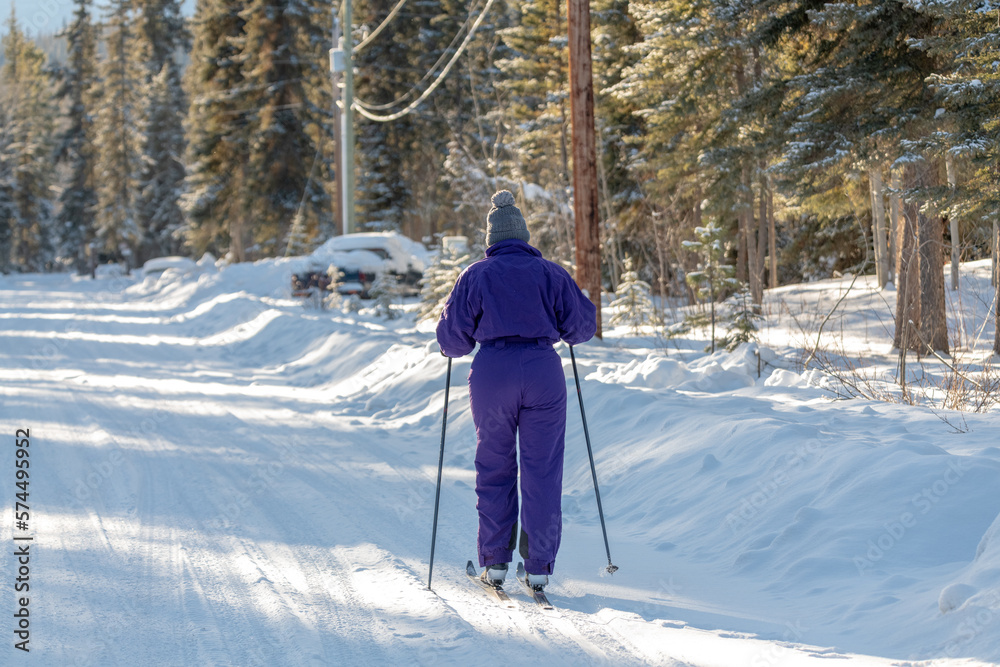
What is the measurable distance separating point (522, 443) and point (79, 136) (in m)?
64.5

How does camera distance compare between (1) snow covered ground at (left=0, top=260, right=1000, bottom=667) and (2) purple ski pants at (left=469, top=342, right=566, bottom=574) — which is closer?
(1) snow covered ground at (left=0, top=260, right=1000, bottom=667)

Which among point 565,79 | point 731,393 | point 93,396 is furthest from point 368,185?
point 731,393

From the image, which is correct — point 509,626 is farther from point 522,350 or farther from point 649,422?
point 649,422

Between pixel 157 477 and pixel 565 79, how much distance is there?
2384 centimetres

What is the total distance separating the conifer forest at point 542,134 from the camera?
11.4 metres

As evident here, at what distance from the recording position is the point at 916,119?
1120 centimetres

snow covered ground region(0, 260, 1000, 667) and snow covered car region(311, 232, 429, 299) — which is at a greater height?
snow covered car region(311, 232, 429, 299)

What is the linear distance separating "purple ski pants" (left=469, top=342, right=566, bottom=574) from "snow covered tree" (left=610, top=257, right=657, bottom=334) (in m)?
10.5

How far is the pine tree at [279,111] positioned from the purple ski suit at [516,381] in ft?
110

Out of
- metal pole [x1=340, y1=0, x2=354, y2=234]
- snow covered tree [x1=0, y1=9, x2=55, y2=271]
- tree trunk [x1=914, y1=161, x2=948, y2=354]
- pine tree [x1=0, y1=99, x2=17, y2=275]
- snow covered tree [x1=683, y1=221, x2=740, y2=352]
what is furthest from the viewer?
snow covered tree [x1=0, y1=9, x2=55, y2=271]

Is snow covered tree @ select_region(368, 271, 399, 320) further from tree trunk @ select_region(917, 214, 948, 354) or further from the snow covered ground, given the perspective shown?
tree trunk @ select_region(917, 214, 948, 354)

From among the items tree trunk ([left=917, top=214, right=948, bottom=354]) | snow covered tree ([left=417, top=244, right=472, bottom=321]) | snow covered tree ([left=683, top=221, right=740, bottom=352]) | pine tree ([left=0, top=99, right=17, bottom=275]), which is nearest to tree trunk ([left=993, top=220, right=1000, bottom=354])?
tree trunk ([left=917, top=214, right=948, bottom=354])

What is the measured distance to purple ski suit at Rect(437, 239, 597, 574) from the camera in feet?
14.8

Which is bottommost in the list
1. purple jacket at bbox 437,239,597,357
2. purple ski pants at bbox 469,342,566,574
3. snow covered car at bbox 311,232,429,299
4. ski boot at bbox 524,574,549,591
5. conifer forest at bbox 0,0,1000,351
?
ski boot at bbox 524,574,549,591
